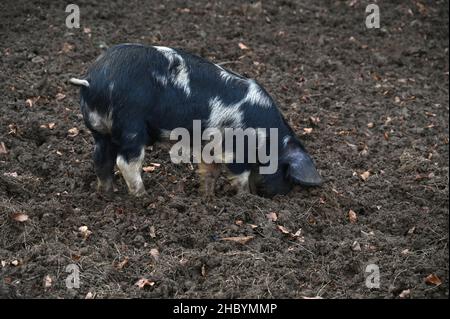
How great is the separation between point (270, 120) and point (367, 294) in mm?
1581

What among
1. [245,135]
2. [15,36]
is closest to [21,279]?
[245,135]

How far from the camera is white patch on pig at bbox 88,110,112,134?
458cm

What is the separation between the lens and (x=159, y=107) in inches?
182

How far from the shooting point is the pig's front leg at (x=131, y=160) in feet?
15.1

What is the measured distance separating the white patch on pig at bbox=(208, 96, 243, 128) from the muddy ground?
1.94 feet

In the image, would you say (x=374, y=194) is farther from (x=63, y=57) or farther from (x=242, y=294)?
(x=63, y=57)

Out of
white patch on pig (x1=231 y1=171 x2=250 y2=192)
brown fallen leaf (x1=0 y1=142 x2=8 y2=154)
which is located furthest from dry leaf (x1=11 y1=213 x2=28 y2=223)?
white patch on pig (x1=231 y1=171 x2=250 y2=192)

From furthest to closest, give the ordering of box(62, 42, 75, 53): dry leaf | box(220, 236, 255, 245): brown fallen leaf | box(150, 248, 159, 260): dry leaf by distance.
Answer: box(62, 42, 75, 53): dry leaf < box(220, 236, 255, 245): brown fallen leaf < box(150, 248, 159, 260): dry leaf

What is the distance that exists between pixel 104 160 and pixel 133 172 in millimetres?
311

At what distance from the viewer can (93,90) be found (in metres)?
4.54

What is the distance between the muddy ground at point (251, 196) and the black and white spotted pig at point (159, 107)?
0.29 meters

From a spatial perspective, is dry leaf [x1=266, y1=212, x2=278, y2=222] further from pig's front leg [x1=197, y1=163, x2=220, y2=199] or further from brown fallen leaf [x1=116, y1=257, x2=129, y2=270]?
brown fallen leaf [x1=116, y1=257, x2=129, y2=270]

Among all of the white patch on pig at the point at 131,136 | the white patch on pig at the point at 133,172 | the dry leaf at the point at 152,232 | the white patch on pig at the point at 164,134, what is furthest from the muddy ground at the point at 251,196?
the white patch on pig at the point at 131,136

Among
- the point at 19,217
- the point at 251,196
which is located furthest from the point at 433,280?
the point at 19,217
